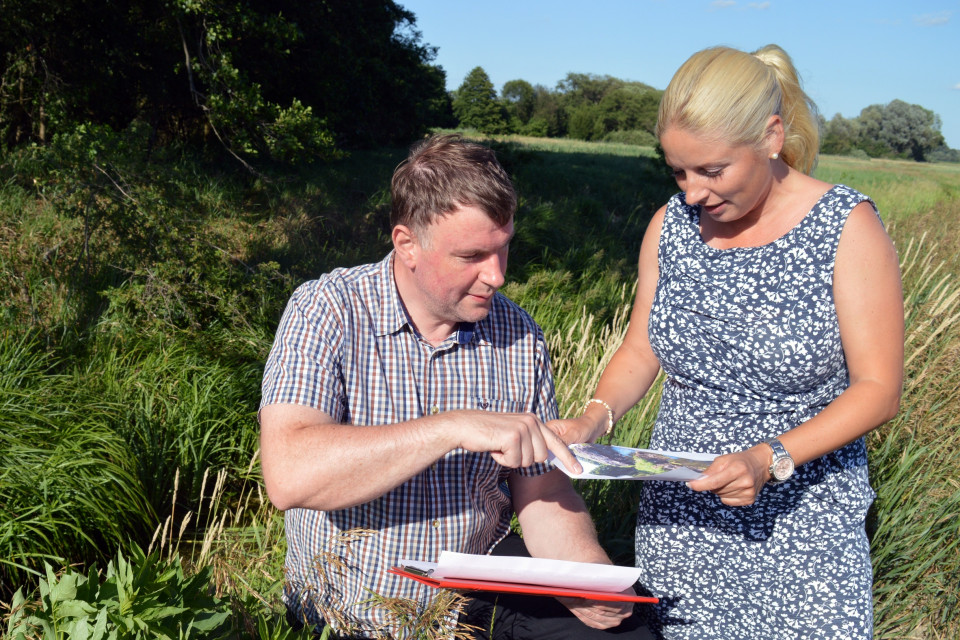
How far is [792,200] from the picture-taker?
6.91 ft

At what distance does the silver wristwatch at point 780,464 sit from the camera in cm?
190

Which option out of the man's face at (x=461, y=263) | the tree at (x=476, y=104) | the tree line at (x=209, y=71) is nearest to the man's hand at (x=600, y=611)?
the man's face at (x=461, y=263)

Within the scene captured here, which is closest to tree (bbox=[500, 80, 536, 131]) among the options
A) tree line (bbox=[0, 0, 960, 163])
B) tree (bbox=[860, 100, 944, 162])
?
tree (bbox=[860, 100, 944, 162])

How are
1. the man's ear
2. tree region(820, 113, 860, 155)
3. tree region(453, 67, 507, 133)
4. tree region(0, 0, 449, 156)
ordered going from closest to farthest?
the man's ear, tree region(0, 0, 449, 156), tree region(453, 67, 507, 133), tree region(820, 113, 860, 155)

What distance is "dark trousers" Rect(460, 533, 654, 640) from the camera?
209 cm

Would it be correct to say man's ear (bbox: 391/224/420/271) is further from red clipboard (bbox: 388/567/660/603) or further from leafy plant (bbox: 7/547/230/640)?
leafy plant (bbox: 7/547/230/640)

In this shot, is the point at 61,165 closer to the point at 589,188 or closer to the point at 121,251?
the point at 121,251

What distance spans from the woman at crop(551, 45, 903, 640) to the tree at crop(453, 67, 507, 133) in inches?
1525

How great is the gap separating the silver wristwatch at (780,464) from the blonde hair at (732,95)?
802 mm

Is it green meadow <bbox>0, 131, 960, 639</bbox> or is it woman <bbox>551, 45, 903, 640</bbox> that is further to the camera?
woman <bbox>551, 45, 903, 640</bbox>

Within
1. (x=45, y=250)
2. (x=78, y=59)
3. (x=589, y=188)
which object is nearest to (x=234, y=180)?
(x=78, y=59)

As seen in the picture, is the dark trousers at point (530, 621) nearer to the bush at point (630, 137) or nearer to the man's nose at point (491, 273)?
the man's nose at point (491, 273)

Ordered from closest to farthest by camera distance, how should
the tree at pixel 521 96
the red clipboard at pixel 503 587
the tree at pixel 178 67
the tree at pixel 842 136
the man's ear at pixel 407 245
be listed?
the red clipboard at pixel 503 587 → the man's ear at pixel 407 245 → the tree at pixel 178 67 → the tree at pixel 842 136 → the tree at pixel 521 96

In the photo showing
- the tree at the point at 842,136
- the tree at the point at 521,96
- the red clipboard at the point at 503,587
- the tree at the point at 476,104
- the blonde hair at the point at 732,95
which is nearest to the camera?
the red clipboard at the point at 503,587
